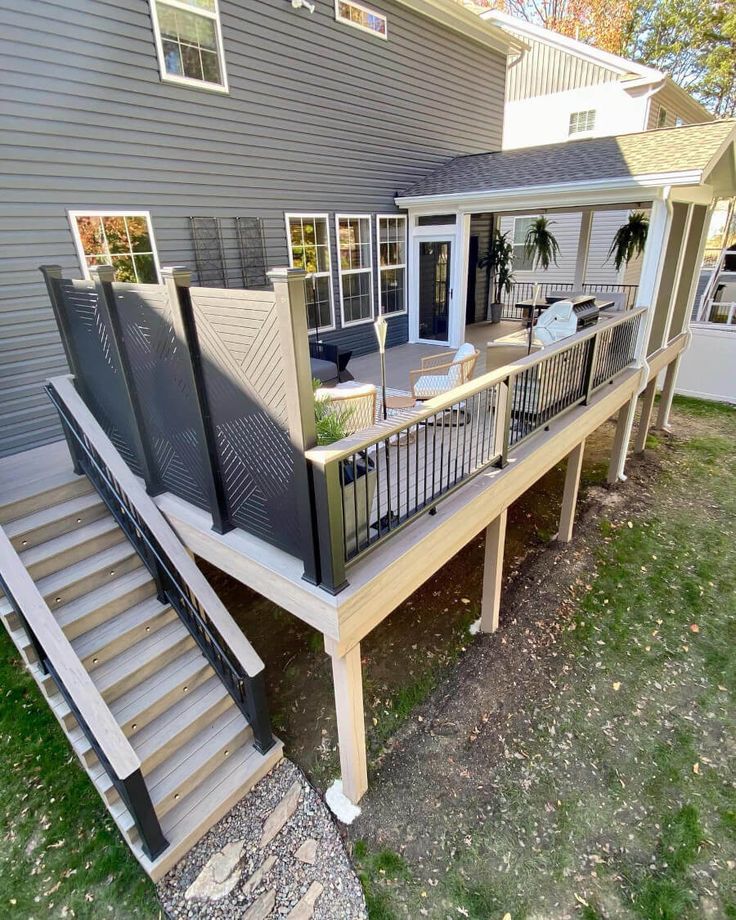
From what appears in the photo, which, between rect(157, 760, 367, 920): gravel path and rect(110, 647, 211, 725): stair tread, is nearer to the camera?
rect(157, 760, 367, 920): gravel path

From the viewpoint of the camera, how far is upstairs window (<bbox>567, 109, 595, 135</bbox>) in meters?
13.3

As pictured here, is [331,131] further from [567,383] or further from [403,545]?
[403,545]

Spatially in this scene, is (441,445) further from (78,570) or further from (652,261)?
(652,261)

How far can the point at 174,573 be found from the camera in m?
3.78

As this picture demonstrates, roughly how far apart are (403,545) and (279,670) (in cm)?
236

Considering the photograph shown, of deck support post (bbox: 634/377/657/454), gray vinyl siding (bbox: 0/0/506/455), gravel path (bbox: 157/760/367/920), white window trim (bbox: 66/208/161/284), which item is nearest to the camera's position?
gravel path (bbox: 157/760/367/920)

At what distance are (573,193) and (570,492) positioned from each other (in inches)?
160

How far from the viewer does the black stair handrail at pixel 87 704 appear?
278 centimetres

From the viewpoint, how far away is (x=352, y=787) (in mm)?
3459

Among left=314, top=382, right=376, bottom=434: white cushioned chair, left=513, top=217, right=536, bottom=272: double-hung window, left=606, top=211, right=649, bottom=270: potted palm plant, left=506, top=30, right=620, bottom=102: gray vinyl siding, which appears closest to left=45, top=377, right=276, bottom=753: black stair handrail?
left=314, top=382, right=376, bottom=434: white cushioned chair

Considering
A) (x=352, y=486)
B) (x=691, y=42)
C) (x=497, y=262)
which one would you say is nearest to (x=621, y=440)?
(x=497, y=262)

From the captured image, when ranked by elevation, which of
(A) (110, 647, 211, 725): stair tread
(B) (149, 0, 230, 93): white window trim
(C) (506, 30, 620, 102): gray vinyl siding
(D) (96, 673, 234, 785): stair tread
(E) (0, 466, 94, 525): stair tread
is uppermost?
(C) (506, 30, 620, 102): gray vinyl siding

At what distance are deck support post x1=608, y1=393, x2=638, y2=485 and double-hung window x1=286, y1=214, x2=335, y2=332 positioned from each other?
462 cm

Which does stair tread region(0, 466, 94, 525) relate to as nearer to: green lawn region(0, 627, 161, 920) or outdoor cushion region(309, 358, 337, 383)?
green lawn region(0, 627, 161, 920)
